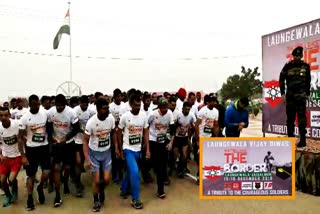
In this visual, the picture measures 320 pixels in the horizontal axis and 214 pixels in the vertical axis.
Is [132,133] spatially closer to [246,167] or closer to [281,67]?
[246,167]

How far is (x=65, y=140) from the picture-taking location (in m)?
6.74

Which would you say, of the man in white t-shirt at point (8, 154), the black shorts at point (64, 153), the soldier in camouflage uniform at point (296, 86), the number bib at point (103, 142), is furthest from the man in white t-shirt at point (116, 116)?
the soldier in camouflage uniform at point (296, 86)

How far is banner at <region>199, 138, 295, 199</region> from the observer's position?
475 centimetres

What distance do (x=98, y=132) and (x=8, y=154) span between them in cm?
172

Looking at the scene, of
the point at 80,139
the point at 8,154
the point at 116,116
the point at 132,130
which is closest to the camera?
the point at 132,130

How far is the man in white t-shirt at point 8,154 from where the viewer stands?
648 cm

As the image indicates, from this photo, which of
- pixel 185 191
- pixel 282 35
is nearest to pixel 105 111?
pixel 185 191

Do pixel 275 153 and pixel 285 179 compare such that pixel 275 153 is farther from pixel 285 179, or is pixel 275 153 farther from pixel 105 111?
pixel 105 111

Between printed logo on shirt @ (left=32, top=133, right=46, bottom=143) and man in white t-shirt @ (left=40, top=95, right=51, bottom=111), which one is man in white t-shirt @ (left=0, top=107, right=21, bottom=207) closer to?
printed logo on shirt @ (left=32, top=133, right=46, bottom=143)

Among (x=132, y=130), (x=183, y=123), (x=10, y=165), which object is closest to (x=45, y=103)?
(x=10, y=165)

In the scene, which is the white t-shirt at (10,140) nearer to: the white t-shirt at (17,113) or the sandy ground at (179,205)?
the sandy ground at (179,205)

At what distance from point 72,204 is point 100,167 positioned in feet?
2.69

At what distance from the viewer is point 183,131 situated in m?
7.81

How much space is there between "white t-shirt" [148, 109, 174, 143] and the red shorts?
2.41 metres
